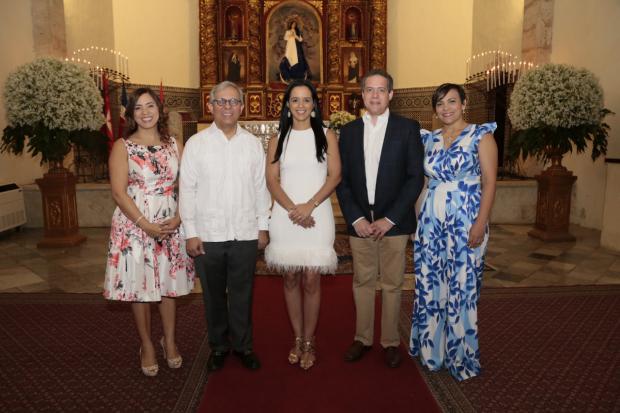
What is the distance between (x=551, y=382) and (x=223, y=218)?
2196 mm

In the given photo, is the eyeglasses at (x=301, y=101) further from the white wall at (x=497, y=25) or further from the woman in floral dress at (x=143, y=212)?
the white wall at (x=497, y=25)

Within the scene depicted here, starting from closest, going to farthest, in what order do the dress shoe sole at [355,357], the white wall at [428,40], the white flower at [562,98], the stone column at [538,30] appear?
1. the dress shoe sole at [355,357]
2. the white flower at [562,98]
3. the stone column at [538,30]
4. the white wall at [428,40]

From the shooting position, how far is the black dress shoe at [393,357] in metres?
3.17

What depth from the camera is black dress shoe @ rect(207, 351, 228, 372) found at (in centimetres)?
314

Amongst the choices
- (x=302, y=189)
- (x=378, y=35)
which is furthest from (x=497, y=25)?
(x=302, y=189)

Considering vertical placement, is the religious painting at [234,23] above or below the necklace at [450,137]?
above

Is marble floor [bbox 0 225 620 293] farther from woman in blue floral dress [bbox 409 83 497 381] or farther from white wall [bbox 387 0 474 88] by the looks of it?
white wall [bbox 387 0 474 88]

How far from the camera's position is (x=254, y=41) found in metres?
12.2

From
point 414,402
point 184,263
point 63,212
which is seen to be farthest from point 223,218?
point 63,212

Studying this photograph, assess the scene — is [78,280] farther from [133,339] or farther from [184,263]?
[184,263]

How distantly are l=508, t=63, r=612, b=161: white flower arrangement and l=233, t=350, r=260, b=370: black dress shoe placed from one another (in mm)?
5092

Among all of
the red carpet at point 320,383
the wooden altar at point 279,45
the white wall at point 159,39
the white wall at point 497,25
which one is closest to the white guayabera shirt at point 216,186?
the red carpet at point 320,383

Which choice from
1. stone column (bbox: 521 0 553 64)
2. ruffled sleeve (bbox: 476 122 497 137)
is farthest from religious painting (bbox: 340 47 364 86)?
ruffled sleeve (bbox: 476 122 497 137)

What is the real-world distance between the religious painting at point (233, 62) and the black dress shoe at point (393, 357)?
10.1 meters
